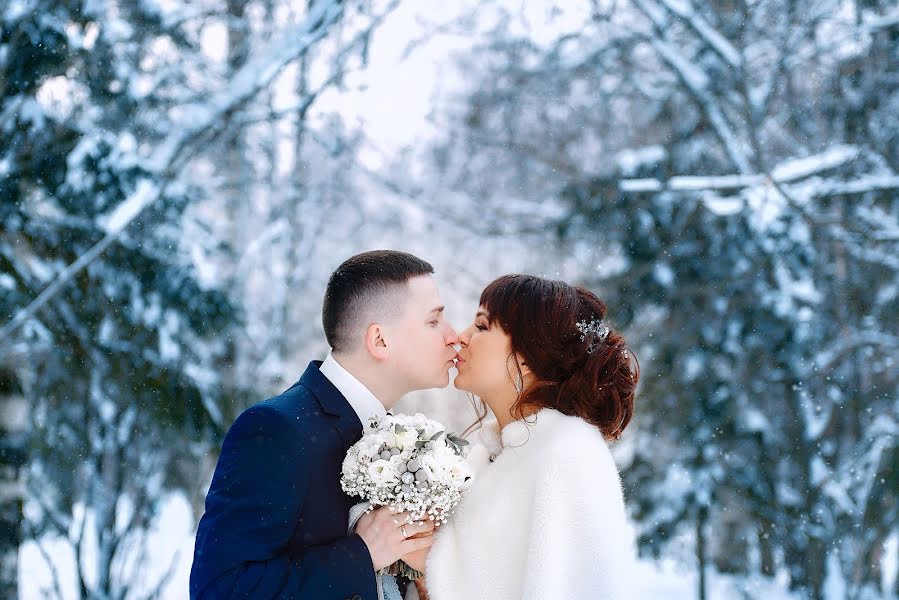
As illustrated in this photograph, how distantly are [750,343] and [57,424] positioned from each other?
476cm

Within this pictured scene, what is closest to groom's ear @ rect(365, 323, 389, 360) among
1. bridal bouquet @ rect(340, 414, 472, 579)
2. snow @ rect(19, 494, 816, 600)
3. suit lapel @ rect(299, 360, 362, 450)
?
suit lapel @ rect(299, 360, 362, 450)

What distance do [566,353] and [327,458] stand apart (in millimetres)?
727

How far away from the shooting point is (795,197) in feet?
19.0

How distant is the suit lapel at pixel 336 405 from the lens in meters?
2.12

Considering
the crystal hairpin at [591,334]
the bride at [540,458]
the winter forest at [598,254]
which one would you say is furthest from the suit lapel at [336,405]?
the winter forest at [598,254]

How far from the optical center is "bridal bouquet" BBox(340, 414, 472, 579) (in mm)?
1910

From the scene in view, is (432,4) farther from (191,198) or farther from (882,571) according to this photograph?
(882,571)

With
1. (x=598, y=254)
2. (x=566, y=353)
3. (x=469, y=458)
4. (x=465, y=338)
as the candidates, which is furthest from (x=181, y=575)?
(x=566, y=353)

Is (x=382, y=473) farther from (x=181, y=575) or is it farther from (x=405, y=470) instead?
(x=181, y=575)

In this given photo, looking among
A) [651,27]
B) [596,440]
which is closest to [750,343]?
[651,27]

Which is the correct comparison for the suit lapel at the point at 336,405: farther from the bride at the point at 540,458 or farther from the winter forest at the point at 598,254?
the winter forest at the point at 598,254

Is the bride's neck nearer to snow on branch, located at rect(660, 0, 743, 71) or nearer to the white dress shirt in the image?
the white dress shirt

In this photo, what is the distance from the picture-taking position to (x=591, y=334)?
232cm

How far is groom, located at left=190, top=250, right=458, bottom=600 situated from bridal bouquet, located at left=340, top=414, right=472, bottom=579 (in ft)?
0.32
